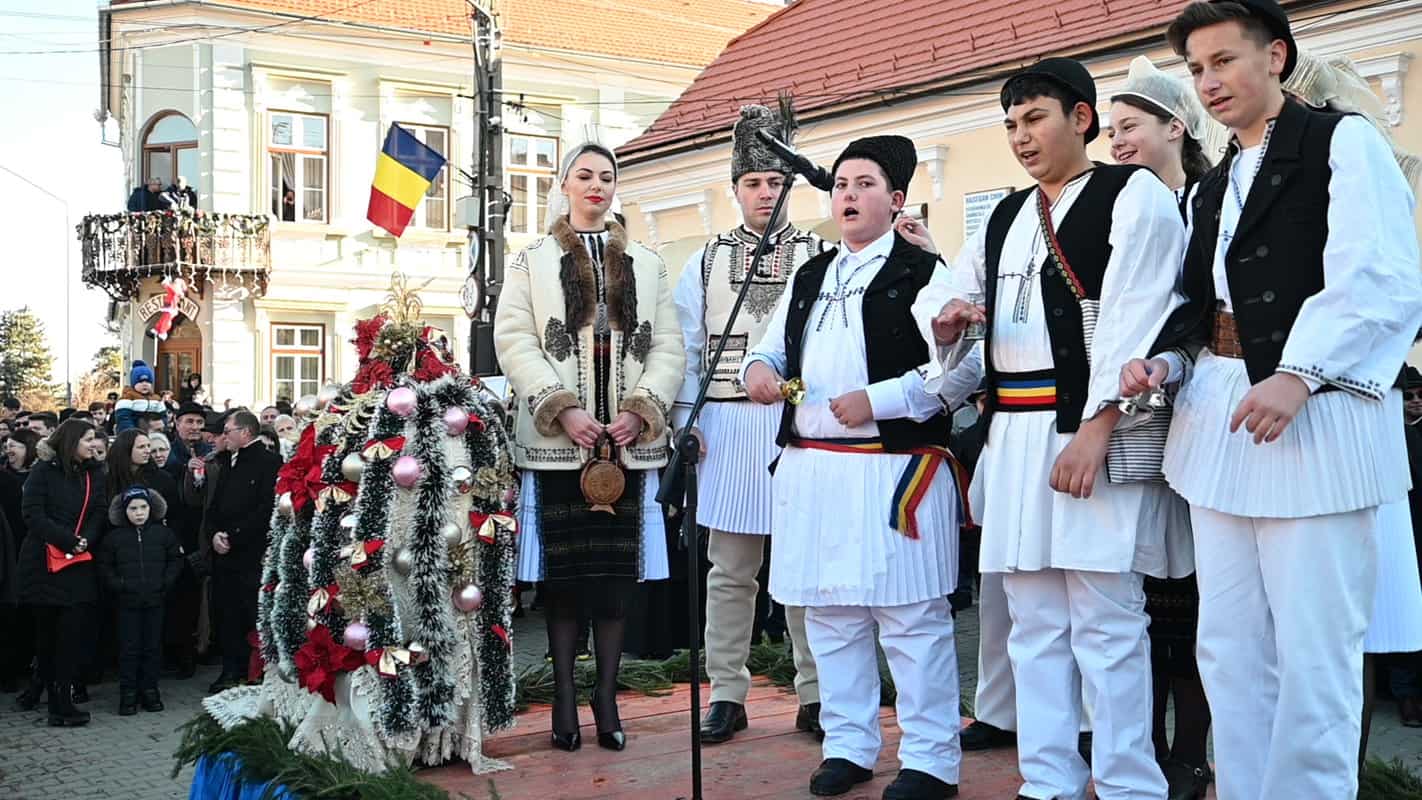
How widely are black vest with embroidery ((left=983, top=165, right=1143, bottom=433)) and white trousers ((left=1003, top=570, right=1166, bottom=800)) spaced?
40 centimetres

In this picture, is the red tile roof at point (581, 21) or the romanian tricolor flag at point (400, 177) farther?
the red tile roof at point (581, 21)

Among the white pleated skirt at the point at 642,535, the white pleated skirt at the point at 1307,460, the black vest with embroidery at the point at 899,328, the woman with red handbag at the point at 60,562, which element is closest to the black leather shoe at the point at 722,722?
the white pleated skirt at the point at 642,535

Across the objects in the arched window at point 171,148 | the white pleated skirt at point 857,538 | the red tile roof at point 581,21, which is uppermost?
the red tile roof at point 581,21

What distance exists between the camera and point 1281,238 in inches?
114

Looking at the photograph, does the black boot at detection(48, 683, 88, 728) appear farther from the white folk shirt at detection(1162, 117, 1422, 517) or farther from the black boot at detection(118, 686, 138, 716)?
the white folk shirt at detection(1162, 117, 1422, 517)

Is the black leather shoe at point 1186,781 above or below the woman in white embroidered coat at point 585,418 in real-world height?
below

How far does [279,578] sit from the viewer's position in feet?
14.7

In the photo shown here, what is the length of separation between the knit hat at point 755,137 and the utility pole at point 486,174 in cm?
1153

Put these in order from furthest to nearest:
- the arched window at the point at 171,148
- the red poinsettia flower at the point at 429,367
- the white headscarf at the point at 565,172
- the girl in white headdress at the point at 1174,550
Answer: the arched window at the point at 171,148
the white headscarf at the point at 565,172
the red poinsettia flower at the point at 429,367
the girl in white headdress at the point at 1174,550

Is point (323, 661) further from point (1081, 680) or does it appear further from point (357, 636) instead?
point (1081, 680)

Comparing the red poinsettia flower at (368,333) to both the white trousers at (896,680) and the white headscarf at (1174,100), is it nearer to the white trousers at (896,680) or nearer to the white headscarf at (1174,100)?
the white trousers at (896,680)

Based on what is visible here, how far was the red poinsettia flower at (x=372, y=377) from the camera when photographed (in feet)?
14.4

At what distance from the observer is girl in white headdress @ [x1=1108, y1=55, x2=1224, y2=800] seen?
141 inches

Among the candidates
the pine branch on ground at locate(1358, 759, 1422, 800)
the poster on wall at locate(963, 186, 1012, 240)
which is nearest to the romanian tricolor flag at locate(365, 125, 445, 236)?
the poster on wall at locate(963, 186, 1012, 240)
